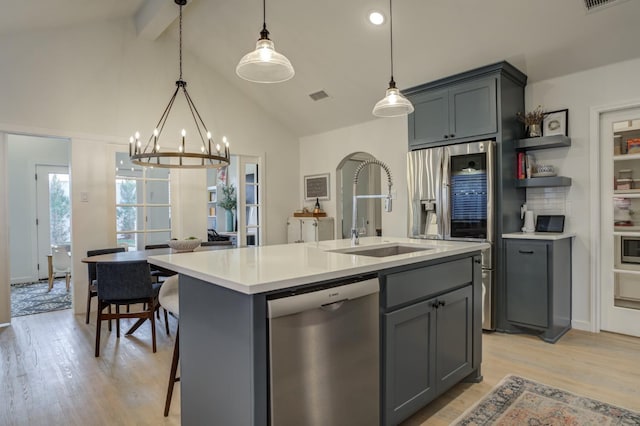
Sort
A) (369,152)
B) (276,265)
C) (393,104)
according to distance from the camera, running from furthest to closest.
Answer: (369,152), (393,104), (276,265)

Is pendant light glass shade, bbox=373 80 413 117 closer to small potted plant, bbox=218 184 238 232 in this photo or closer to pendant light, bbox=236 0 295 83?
pendant light, bbox=236 0 295 83

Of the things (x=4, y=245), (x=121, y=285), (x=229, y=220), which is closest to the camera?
(x=121, y=285)

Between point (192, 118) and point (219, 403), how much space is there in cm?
452

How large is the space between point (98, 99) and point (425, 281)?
4.45 metres

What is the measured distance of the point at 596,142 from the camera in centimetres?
351

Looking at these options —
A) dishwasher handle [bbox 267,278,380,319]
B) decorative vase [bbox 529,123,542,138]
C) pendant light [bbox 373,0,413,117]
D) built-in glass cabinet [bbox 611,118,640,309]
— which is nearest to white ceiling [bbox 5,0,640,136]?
decorative vase [bbox 529,123,542,138]

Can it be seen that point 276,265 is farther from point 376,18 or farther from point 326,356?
point 376,18

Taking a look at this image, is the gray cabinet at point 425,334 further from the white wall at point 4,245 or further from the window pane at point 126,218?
the white wall at point 4,245

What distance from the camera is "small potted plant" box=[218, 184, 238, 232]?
6.89 meters

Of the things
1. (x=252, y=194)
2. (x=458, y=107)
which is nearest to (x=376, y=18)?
(x=458, y=107)

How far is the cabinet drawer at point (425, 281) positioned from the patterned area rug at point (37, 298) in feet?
15.2

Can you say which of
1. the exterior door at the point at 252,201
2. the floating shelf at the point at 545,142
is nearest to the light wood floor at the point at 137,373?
the floating shelf at the point at 545,142

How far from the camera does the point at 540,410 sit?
221cm

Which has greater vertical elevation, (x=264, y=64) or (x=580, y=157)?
(x=264, y=64)
